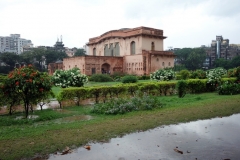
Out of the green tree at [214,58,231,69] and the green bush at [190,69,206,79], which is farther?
the green tree at [214,58,231,69]

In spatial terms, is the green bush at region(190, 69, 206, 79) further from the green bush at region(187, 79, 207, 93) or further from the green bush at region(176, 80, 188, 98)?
the green bush at region(176, 80, 188, 98)

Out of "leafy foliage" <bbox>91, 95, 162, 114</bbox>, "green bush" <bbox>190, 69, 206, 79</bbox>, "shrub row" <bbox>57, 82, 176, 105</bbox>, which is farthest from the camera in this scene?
"green bush" <bbox>190, 69, 206, 79</bbox>

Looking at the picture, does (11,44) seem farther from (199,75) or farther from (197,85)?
(197,85)

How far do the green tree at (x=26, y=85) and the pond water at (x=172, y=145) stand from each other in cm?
321

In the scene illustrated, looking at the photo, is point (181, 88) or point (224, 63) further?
point (224, 63)

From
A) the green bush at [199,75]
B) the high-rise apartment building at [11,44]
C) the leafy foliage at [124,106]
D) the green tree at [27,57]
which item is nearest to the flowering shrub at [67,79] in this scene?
the leafy foliage at [124,106]

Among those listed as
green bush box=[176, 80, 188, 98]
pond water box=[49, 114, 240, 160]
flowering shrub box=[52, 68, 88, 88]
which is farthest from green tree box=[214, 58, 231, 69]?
pond water box=[49, 114, 240, 160]

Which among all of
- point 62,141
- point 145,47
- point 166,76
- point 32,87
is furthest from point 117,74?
point 62,141

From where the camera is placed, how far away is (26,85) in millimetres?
6574

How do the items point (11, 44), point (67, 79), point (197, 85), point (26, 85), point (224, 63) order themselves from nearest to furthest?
point (26, 85) < point (67, 79) < point (197, 85) < point (224, 63) < point (11, 44)

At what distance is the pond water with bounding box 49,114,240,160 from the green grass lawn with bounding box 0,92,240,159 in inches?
13.9

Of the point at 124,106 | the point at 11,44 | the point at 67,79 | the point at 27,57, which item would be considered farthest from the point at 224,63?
the point at 11,44

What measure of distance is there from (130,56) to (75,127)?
2594cm

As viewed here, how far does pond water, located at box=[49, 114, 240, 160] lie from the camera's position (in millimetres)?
3824
